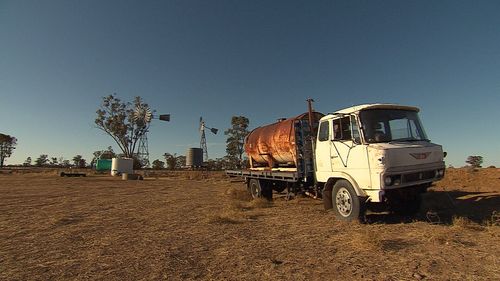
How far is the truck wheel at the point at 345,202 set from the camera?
27.1 ft

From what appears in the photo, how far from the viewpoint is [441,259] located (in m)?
5.36

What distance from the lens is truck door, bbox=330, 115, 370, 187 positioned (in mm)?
8109

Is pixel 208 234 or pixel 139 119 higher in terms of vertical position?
pixel 139 119

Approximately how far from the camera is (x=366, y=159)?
795 centimetres

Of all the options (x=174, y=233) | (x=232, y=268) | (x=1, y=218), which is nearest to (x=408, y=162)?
(x=232, y=268)

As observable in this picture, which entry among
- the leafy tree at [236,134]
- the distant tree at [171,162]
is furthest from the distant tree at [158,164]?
the leafy tree at [236,134]

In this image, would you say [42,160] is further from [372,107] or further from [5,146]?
[372,107]

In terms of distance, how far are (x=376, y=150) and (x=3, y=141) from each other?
123023 millimetres

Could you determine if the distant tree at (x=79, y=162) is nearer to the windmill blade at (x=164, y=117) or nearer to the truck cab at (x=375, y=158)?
the windmill blade at (x=164, y=117)

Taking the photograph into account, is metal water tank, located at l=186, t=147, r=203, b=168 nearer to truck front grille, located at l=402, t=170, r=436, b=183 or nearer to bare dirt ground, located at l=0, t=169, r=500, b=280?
bare dirt ground, located at l=0, t=169, r=500, b=280

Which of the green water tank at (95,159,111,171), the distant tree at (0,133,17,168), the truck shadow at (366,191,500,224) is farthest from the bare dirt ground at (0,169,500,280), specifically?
the distant tree at (0,133,17,168)

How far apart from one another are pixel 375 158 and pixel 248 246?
3.45 m

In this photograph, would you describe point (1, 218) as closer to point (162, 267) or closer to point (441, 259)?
point (162, 267)

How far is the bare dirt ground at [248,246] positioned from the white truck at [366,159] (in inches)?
26.1
